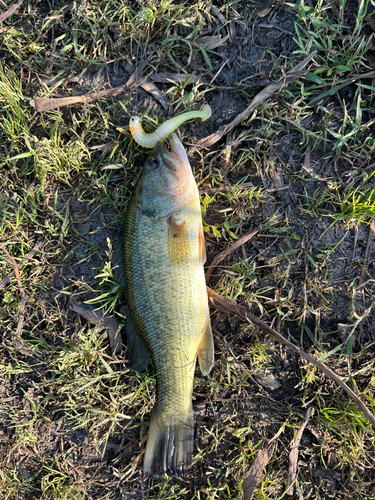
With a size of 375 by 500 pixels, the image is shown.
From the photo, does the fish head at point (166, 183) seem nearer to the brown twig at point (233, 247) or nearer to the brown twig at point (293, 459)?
the brown twig at point (233, 247)

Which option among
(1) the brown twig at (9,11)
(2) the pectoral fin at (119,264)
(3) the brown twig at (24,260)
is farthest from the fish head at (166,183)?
(1) the brown twig at (9,11)

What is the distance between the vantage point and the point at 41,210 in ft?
9.62

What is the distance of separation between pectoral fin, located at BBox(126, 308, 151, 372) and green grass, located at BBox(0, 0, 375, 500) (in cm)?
14

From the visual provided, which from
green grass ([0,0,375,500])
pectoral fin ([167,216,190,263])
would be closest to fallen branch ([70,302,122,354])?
green grass ([0,0,375,500])

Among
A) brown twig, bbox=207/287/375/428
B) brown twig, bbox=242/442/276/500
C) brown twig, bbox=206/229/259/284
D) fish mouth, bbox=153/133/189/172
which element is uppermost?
fish mouth, bbox=153/133/189/172

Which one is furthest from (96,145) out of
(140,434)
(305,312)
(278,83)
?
(140,434)

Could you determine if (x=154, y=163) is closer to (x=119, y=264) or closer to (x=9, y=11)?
(x=119, y=264)

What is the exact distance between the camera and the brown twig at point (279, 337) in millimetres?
2486

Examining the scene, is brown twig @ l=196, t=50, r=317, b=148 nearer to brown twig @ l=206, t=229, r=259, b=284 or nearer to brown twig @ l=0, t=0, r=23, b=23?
brown twig @ l=206, t=229, r=259, b=284

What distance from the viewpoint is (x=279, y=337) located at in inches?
103

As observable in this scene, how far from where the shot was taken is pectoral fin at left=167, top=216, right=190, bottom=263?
96.7 inches

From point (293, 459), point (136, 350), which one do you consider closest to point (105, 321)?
point (136, 350)

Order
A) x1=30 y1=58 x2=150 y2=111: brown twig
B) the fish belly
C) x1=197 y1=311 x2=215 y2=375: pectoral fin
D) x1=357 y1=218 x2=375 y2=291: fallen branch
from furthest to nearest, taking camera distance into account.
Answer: x1=30 y1=58 x2=150 y2=111: brown twig → x1=357 y1=218 x2=375 y2=291: fallen branch → x1=197 y1=311 x2=215 y2=375: pectoral fin → the fish belly

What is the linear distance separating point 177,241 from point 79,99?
1.62 metres
